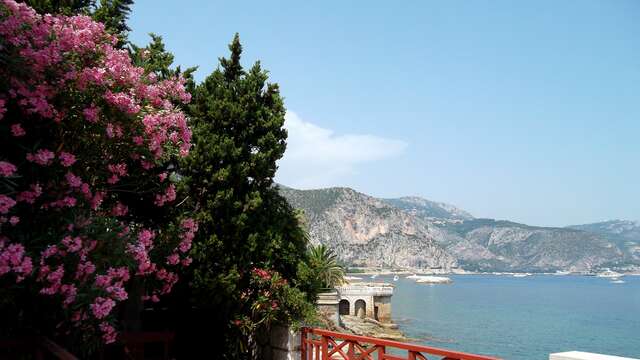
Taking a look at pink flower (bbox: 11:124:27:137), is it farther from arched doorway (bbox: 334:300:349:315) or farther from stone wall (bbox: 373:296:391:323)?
stone wall (bbox: 373:296:391:323)

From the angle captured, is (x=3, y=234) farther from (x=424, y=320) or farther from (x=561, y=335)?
(x=424, y=320)

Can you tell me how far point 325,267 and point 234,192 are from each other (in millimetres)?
2662

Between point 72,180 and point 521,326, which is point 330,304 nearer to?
point 521,326

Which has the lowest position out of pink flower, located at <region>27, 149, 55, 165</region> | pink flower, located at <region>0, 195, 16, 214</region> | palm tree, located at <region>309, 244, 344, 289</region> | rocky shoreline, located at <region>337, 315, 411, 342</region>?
rocky shoreline, located at <region>337, 315, 411, 342</region>

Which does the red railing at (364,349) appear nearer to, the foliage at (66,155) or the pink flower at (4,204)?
the foliage at (66,155)

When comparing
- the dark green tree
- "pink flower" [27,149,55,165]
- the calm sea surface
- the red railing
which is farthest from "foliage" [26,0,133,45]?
the calm sea surface

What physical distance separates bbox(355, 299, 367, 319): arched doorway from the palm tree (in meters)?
10.1

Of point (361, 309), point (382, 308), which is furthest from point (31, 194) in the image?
point (382, 308)

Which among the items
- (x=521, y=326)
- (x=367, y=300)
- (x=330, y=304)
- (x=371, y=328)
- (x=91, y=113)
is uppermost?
(x=91, y=113)

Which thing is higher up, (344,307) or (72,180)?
(72,180)

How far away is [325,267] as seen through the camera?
40.0 ft

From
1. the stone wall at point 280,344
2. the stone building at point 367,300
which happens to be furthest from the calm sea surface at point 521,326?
the stone wall at point 280,344

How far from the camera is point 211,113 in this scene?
11.4 metres

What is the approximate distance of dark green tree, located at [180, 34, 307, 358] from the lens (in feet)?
35.0
